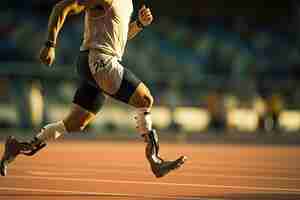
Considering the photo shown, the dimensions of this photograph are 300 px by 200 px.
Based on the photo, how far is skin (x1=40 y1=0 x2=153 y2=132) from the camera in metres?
8.57

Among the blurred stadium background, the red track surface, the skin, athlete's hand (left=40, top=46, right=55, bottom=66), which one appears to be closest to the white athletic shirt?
the skin

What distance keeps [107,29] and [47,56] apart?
0.76 m

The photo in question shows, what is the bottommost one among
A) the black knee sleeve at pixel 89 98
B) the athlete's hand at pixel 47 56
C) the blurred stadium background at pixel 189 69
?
the blurred stadium background at pixel 189 69

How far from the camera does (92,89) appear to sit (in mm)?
9367

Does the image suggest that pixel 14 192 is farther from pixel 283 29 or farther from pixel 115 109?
pixel 283 29

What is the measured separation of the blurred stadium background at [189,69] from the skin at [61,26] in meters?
18.0

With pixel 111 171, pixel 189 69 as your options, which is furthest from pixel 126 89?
pixel 189 69

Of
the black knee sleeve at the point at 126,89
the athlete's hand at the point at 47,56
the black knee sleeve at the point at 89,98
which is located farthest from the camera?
the black knee sleeve at the point at 89,98

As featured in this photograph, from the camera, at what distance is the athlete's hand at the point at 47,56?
28.0 ft

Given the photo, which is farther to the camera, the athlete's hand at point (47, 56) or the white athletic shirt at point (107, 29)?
the white athletic shirt at point (107, 29)

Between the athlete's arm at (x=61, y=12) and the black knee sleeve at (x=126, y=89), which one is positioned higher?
the athlete's arm at (x=61, y=12)

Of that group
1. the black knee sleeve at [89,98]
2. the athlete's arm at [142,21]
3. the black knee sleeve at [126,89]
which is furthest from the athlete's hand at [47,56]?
the athlete's arm at [142,21]

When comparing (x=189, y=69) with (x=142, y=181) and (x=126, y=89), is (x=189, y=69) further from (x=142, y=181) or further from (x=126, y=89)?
(x=126, y=89)

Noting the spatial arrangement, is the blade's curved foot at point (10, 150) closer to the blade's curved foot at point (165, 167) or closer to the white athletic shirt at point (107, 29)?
the white athletic shirt at point (107, 29)
